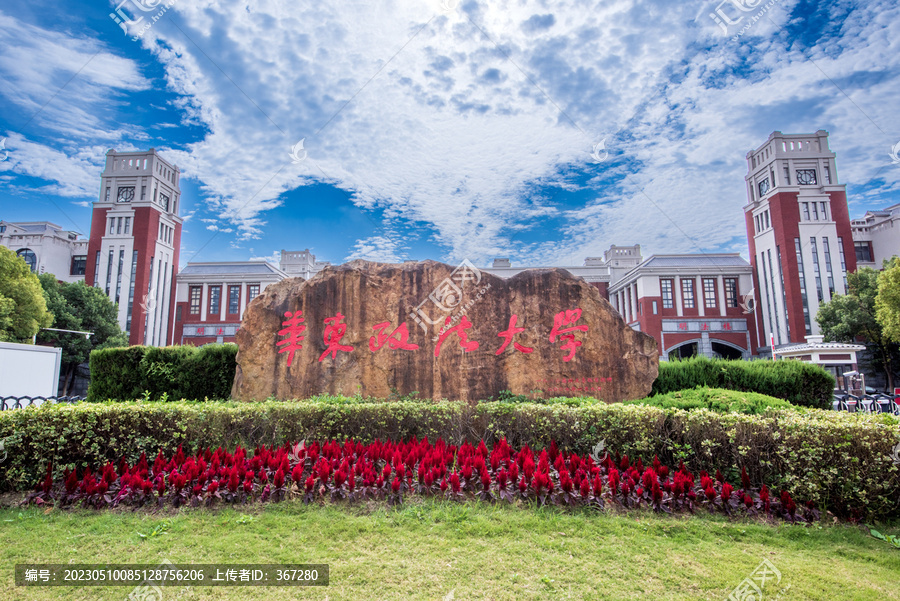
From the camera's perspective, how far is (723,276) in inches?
1112

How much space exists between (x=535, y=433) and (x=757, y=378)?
15.3 ft

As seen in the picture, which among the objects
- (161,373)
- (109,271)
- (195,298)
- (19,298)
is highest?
(109,271)

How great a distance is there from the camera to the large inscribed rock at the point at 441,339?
635 centimetres

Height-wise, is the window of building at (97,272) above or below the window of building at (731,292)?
above

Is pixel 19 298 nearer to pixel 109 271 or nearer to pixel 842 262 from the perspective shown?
pixel 109 271

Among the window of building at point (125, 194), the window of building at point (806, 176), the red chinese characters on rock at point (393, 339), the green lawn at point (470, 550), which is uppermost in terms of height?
the window of building at point (125, 194)

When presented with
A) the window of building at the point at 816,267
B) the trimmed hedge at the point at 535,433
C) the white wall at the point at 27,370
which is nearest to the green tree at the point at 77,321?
the white wall at the point at 27,370

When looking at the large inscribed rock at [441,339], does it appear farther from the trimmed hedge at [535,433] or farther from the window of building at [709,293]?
the window of building at [709,293]

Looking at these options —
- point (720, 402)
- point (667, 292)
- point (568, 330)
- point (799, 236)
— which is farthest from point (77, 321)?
point (799, 236)

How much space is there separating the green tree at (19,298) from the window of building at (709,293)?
3195cm

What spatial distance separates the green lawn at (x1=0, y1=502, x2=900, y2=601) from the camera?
227 cm

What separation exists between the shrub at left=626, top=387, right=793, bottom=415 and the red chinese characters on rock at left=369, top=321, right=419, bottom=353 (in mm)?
2899

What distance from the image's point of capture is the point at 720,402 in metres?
5.05

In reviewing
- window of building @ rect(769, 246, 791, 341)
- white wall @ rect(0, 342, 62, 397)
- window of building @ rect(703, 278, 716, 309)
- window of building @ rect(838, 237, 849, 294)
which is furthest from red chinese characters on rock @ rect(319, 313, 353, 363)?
window of building @ rect(838, 237, 849, 294)
